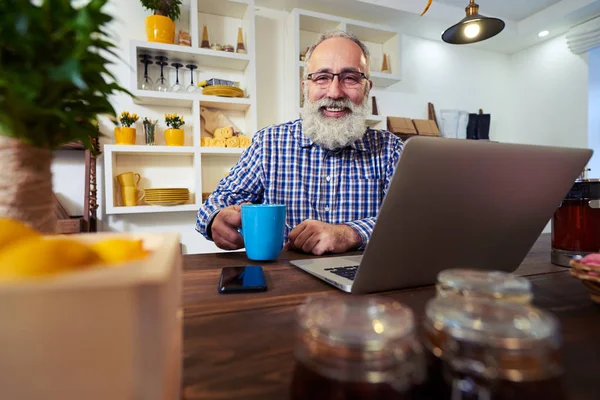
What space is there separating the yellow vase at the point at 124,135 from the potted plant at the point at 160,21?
51 centimetres

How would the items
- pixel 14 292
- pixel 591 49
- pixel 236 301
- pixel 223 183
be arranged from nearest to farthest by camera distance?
pixel 14 292
pixel 236 301
pixel 223 183
pixel 591 49

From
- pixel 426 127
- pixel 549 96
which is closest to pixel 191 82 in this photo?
pixel 426 127

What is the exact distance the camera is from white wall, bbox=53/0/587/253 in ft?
6.45

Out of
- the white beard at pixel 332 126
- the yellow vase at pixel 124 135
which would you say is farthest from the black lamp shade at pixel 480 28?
the yellow vase at pixel 124 135

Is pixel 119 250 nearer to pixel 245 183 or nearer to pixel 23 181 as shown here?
pixel 23 181

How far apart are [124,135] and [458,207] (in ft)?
6.00

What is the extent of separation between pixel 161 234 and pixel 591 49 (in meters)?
3.50

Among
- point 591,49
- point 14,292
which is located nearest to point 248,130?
point 14,292

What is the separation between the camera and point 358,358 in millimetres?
217

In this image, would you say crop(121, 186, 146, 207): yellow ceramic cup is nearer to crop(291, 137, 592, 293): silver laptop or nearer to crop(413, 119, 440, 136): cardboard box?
crop(291, 137, 592, 293): silver laptop

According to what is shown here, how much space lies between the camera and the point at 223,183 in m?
1.33

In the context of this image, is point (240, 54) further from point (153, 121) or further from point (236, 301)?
point (236, 301)

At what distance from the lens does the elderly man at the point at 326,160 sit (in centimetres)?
132

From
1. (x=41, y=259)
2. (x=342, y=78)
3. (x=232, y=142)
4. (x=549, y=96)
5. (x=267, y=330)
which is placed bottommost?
(x=267, y=330)
